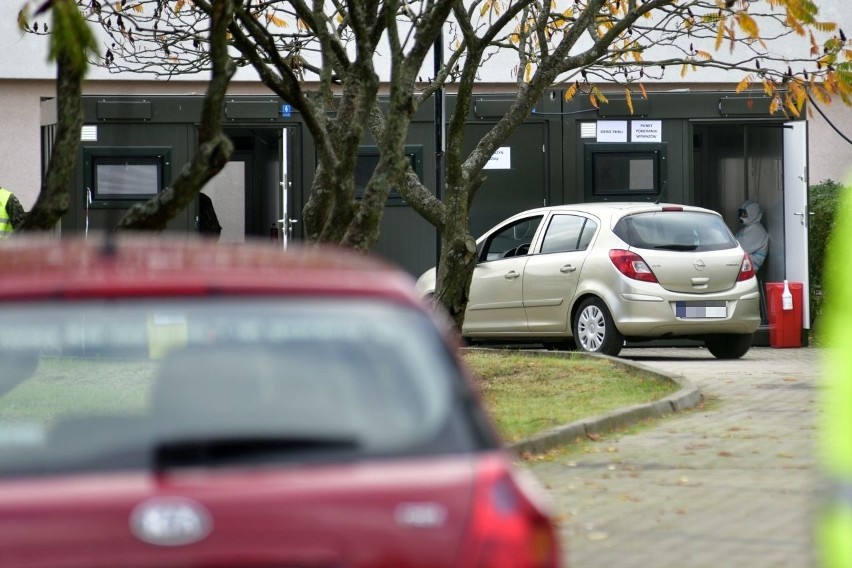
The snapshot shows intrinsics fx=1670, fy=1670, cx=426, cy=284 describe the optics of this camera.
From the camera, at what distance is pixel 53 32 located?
6582mm

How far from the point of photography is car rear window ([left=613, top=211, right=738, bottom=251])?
17359 millimetres

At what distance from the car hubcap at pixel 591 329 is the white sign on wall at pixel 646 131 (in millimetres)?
4184

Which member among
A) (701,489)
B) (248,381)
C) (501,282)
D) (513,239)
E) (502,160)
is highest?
(502,160)

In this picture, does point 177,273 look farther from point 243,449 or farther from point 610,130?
point 610,130

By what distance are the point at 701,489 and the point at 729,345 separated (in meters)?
9.43

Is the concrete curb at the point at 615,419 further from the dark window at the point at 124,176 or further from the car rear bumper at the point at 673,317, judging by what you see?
the dark window at the point at 124,176

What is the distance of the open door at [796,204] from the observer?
2064 cm

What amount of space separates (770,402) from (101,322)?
10114mm

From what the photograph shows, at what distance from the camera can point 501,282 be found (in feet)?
60.3

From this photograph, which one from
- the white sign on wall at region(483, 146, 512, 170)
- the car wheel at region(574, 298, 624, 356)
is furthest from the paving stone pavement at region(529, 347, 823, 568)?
the white sign on wall at region(483, 146, 512, 170)

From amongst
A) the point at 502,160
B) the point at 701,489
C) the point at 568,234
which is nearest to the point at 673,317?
the point at 568,234

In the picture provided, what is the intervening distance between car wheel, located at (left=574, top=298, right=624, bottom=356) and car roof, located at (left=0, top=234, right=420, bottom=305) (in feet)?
44.5

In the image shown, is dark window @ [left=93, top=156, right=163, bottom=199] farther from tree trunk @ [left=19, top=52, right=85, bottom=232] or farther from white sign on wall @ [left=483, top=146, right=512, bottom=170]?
tree trunk @ [left=19, top=52, right=85, bottom=232]

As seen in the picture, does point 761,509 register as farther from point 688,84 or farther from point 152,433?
point 688,84
